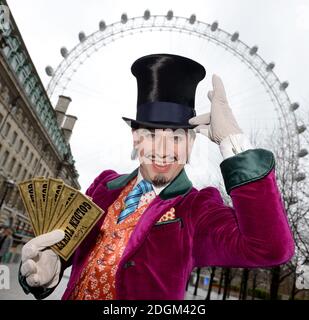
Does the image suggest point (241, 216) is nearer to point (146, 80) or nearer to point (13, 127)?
point (146, 80)

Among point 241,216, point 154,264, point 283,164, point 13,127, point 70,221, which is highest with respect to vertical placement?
point 13,127

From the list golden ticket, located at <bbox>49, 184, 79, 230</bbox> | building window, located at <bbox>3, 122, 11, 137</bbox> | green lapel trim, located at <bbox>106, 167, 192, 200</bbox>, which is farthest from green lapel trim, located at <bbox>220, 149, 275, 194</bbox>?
building window, located at <bbox>3, 122, 11, 137</bbox>

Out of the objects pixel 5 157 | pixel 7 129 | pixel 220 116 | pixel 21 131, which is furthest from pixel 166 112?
pixel 21 131

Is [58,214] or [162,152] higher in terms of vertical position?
[162,152]

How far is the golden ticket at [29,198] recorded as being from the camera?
1.72m

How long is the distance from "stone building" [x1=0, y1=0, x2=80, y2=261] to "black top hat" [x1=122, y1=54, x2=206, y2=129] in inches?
906

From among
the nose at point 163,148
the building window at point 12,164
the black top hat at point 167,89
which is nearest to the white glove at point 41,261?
the nose at point 163,148

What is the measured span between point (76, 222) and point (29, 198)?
0.30 metres

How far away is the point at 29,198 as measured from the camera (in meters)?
1.73

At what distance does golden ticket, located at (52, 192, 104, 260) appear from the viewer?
1661 millimetres

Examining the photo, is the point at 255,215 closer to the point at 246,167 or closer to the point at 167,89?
the point at 246,167
